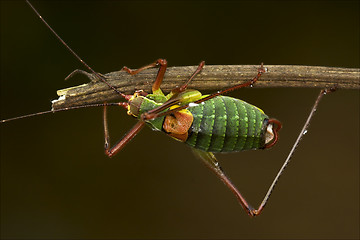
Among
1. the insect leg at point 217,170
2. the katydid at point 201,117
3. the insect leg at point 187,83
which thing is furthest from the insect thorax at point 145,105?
the insect leg at point 217,170

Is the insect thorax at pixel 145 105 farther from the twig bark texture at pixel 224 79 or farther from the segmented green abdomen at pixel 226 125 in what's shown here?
the segmented green abdomen at pixel 226 125

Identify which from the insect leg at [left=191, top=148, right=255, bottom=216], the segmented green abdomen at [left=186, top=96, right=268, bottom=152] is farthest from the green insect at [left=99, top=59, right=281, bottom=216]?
the insect leg at [left=191, top=148, right=255, bottom=216]

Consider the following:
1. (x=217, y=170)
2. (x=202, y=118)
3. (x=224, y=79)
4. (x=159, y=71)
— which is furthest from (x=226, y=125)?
(x=159, y=71)

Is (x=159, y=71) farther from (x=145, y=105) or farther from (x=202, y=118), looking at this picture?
(x=202, y=118)

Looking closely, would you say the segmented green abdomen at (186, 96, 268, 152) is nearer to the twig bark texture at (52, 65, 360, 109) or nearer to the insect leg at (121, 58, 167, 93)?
the twig bark texture at (52, 65, 360, 109)

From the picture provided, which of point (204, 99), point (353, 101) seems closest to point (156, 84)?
point (204, 99)

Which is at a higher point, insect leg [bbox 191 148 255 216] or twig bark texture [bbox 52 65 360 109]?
twig bark texture [bbox 52 65 360 109]
